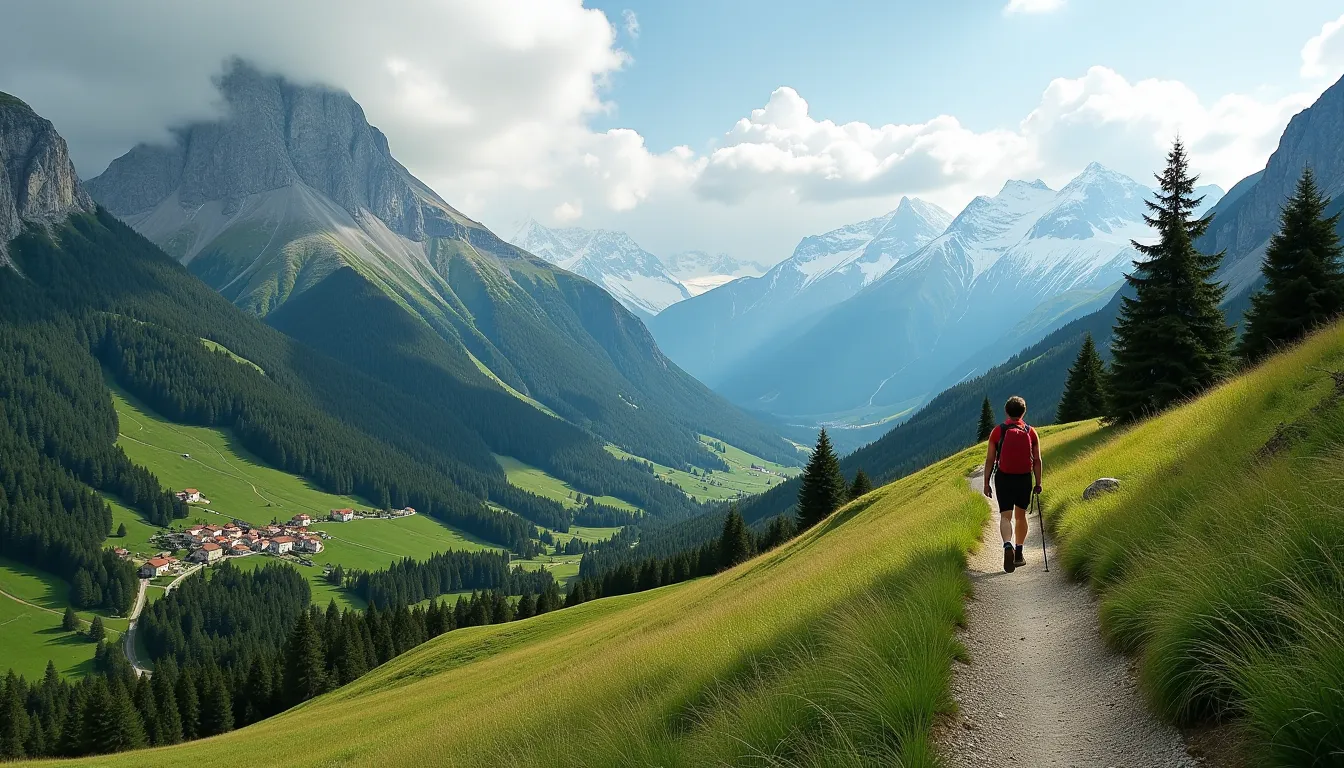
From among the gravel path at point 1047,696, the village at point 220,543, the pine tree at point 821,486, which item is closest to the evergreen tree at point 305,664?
the pine tree at point 821,486

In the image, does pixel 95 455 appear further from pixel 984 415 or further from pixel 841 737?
pixel 841 737

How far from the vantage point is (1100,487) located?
15.3 meters

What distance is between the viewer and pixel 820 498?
2566 inches

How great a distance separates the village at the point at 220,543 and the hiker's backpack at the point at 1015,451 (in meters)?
185

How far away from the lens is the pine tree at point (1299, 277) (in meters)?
30.5

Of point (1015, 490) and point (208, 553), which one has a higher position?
point (1015, 490)

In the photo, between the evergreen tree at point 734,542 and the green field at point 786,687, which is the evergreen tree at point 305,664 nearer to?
the evergreen tree at point 734,542

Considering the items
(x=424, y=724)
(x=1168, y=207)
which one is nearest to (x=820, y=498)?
(x=1168, y=207)

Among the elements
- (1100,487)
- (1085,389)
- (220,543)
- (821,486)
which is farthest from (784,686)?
(220,543)

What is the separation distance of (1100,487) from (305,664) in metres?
74.9

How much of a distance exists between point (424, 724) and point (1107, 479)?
21037 mm

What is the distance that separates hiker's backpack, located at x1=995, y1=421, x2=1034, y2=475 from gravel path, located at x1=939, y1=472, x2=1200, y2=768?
2681 millimetres

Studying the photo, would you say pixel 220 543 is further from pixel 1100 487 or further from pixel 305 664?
pixel 1100 487

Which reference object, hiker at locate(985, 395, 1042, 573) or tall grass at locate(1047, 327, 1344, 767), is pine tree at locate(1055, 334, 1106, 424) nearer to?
hiker at locate(985, 395, 1042, 573)
